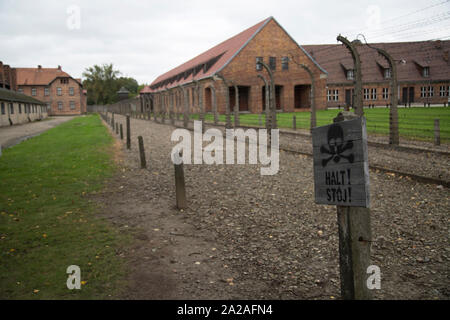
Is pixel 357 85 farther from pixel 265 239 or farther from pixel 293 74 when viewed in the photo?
pixel 293 74

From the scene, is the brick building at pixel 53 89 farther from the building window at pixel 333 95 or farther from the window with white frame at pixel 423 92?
the window with white frame at pixel 423 92

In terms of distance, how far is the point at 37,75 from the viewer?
74.6 meters

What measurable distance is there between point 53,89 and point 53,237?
76442 millimetres

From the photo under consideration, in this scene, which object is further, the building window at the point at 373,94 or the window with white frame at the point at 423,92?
the window with white frame at the point at 423,92

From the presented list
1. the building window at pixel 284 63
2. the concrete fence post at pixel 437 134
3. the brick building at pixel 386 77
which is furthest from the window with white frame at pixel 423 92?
the concrete fence post at pixel 437 134

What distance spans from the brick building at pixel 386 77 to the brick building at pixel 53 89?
1996 inches

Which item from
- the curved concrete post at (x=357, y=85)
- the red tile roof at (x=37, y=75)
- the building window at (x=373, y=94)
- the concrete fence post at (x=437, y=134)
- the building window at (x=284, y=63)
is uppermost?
the red tile roof at (x=37, y=75)

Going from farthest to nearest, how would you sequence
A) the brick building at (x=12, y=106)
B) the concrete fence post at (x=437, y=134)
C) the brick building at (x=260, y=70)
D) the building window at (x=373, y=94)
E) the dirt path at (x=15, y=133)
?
1. the building window at (x=373, y=94)
2. the brick building at (x=260, y=70)
3. the brick building at (x=12, y=106)
4. the dirt path at (x=15, y=133)
5. the concrete fence post at (x=437, y=134)

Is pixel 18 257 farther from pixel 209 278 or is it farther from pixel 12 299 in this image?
pixel 209 278

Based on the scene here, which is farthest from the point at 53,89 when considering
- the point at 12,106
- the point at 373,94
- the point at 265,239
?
the point at 265,239

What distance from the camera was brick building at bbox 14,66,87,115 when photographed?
72312 mm

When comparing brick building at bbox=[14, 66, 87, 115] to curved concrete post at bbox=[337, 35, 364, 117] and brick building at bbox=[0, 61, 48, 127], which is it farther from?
curved concrete post at bbox=[337, 35, 364, 117]

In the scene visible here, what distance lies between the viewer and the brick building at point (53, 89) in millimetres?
72312
